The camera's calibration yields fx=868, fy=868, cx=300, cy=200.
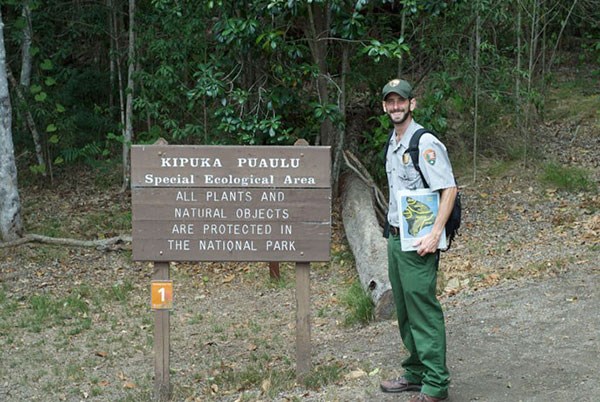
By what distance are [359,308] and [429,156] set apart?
10.3 ft

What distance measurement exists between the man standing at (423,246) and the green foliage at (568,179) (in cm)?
788

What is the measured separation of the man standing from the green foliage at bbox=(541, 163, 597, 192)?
7881mm

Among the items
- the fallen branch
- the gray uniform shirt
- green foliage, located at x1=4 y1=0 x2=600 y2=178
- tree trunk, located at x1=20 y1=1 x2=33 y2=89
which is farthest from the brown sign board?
tree trunk, located at x1=20 y1=1 x2=33 y2=89

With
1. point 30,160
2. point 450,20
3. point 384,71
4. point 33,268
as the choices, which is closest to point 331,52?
→ point 384,71

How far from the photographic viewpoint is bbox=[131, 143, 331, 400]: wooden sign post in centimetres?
604

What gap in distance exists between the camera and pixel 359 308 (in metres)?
8.02

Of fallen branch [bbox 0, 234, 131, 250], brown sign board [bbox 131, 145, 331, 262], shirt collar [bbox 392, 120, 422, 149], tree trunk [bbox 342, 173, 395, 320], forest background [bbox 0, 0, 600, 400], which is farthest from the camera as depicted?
fallen branch [bbox 0, 234, 131, 250]

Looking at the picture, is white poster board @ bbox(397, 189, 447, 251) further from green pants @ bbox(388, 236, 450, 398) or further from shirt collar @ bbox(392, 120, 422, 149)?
Result: shirt collar @ bbox(392, 120, 422, 149)

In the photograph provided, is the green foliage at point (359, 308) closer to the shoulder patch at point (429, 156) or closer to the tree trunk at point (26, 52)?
the shoulder patch at point (429, 156)

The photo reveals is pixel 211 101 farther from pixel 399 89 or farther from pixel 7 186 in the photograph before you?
pixel 399 89

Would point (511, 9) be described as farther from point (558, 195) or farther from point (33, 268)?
point (33, 268)

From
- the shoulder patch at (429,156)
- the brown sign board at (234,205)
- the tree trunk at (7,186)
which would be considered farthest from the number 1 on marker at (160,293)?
the tree trunk at (7,186)

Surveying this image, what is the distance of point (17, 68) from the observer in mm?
15797

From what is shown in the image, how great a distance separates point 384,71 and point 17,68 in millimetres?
7113
